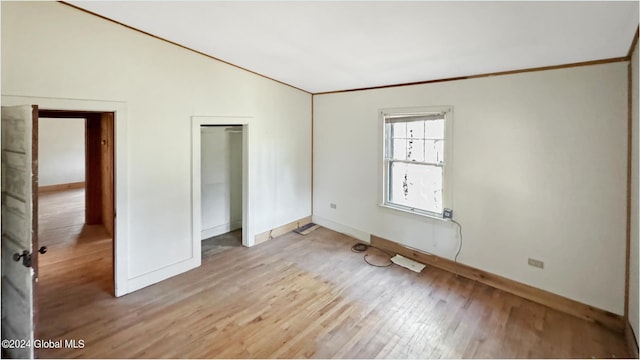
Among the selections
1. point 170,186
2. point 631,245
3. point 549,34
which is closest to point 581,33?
point 549,34

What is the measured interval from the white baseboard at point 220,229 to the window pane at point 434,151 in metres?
3.42

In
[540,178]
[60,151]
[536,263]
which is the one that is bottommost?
[536,263]

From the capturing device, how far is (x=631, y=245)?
273 centimetres

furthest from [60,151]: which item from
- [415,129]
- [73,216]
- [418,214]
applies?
[418,214]

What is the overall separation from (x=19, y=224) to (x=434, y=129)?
14.1 feet

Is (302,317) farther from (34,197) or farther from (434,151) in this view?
(434,151)

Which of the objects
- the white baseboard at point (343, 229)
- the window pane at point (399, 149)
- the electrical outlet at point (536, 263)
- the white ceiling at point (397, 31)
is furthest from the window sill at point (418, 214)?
the white ceiling at point (397, 31)

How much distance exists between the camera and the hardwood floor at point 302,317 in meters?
2.66

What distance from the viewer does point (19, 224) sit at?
2391 millimetres

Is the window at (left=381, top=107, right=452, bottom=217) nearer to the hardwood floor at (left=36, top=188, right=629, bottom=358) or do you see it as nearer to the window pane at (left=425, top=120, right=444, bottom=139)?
the window pane at (left=425, top=120, right=444, bottom=139)

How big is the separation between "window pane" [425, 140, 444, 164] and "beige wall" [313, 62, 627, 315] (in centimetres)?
22

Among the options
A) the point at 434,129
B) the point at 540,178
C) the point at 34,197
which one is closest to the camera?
the point at 34,197

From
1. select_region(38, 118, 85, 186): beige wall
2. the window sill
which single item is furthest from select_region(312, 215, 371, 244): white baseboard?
select_region(38, 118, 85, 186): beige wall

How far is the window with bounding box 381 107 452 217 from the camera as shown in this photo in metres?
4.11
